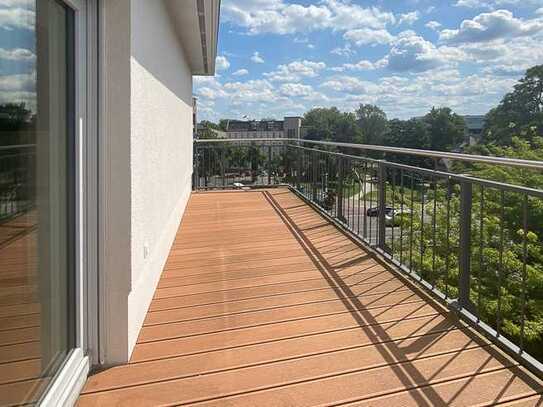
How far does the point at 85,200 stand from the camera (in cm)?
204

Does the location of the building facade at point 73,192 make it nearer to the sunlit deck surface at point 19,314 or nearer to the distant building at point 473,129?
the sunlit deck surface at point 19,314

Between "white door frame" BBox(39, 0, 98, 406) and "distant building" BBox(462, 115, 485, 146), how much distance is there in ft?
87.7

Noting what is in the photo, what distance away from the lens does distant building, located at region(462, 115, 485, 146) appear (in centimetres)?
2766

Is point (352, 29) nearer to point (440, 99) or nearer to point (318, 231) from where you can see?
point (440, 99)

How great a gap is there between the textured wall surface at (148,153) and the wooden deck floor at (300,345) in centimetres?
20

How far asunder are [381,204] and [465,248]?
1.32 metres

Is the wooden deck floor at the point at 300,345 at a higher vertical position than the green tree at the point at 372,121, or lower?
lower

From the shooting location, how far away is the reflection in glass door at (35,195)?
127cm

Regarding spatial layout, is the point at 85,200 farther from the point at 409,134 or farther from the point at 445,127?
the point at 445,127

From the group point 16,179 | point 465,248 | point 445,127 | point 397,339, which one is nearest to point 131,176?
point 16,179

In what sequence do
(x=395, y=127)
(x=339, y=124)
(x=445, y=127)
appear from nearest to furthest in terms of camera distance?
(x=395, y=127) < (x=339, y=124) < (x=445, y=127)

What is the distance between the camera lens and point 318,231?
5012 mm

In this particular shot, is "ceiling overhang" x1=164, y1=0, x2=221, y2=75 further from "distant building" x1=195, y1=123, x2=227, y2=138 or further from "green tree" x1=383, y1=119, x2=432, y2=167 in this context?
"green tree" x1=383, y1=119, x2=432, y2=167

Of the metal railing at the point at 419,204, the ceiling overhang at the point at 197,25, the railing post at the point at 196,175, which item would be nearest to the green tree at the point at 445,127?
the metal railing at the point at 419,204
